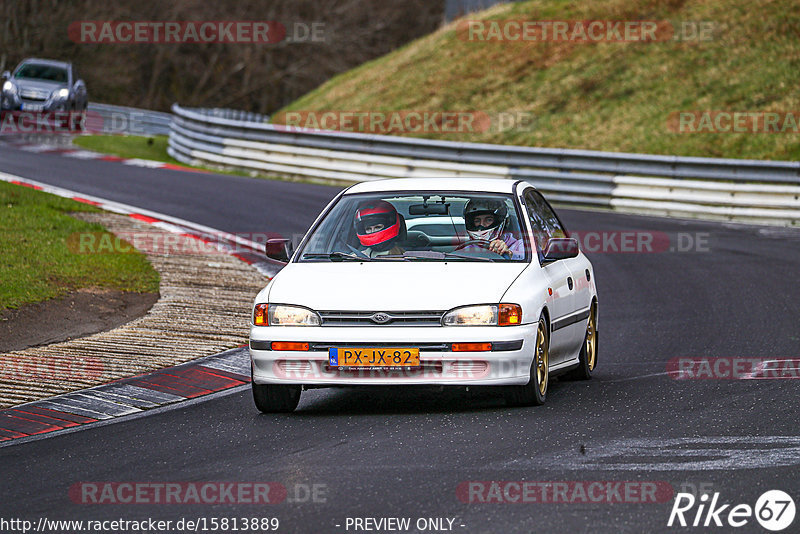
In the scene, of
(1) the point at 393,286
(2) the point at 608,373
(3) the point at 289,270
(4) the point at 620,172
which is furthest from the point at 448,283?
(4) the point at 620,172

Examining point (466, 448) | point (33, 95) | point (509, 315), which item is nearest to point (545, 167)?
point (33, 95)

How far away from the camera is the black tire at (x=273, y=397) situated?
855 centimetres

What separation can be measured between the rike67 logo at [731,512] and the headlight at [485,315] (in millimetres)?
2331

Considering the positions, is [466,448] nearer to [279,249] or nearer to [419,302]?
[419,302]

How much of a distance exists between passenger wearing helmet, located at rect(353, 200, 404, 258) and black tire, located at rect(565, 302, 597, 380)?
1.71 m

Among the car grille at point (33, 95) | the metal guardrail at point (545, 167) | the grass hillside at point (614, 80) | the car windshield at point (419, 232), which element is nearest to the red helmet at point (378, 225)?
the car windshield at point (419, 232)

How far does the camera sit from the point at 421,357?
815 centimetres

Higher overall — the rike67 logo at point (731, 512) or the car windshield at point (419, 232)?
the car windshield at point (419, 232)

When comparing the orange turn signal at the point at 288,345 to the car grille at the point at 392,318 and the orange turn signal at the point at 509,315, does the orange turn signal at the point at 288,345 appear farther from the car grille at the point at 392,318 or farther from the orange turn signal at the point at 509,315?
the orange turn signal at the point at 509,315

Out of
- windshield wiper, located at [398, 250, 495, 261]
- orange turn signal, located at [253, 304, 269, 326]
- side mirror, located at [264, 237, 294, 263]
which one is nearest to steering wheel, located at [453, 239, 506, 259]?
windshield wiper, located at [398, 250, 495, 261]

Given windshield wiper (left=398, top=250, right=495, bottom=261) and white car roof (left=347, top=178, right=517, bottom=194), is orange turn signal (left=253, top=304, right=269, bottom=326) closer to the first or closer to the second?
windshield wiper (left=398, top=250, right=495, bottom=261)

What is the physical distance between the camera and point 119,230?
17203 mm

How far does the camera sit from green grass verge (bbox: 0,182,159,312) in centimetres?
1290

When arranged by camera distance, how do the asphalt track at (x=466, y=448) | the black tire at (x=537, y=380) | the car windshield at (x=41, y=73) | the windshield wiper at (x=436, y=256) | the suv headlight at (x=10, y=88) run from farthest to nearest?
the car windshield at (x=41, y=73) → the suv headlight at (x=10, y=88) → the windshield wiper at (x=436, y=256) → the black tire at (x=537, y=380) → the asphalt track at (x=466, y=448)
